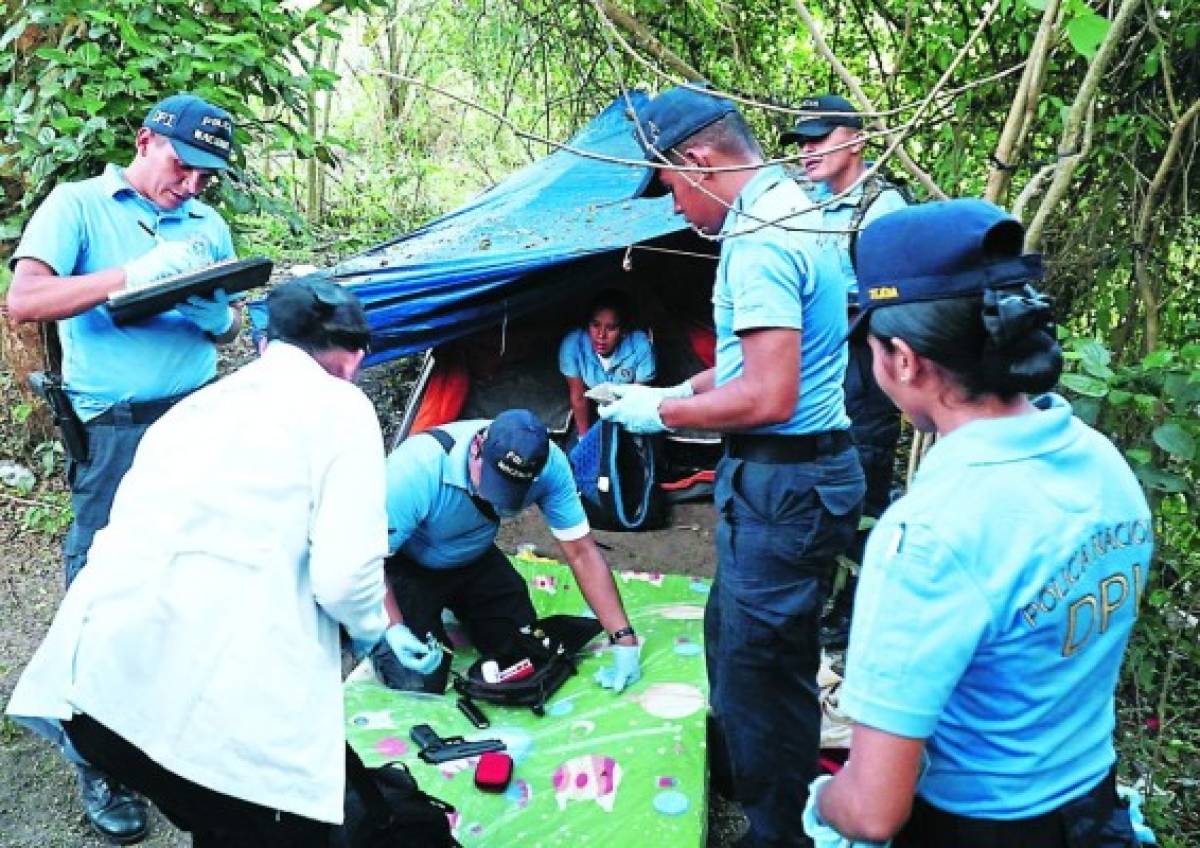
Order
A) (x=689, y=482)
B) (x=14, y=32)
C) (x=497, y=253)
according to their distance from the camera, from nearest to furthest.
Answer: (x=14, y=32) → (x=497, y=253) → (x=689, y=482)

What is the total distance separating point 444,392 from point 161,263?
7.13ft

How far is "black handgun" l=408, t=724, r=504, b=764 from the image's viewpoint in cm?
239

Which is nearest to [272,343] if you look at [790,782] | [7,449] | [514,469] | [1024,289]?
[514,469]

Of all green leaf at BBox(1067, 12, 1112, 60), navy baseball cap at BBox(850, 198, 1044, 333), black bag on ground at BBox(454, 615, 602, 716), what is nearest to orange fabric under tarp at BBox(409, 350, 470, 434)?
black bag on ground at BBox(454, 615, 602, 716)

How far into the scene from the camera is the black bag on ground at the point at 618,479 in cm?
388

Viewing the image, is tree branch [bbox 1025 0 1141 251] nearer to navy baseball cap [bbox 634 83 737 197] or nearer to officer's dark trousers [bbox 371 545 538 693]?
navy baseball cap [bbox 634 83 737 197]

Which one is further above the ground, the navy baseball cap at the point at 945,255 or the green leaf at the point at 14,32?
the green leaf at the point at 14,32

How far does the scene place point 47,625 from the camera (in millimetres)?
3123

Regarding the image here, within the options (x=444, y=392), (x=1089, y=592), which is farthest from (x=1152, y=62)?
(x=444, y=392)

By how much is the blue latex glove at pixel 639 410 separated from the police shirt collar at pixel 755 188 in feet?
1.43

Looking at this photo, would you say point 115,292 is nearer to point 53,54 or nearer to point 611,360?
point 53,54

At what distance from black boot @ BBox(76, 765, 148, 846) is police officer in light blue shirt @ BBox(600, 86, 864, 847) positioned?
1353 mm

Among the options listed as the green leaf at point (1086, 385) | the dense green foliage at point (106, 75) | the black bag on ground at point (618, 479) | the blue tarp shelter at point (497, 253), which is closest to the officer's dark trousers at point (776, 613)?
the green leaf at point (1086, 385)

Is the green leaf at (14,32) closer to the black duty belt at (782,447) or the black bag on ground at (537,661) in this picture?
the black bag on ground at (537,661)
